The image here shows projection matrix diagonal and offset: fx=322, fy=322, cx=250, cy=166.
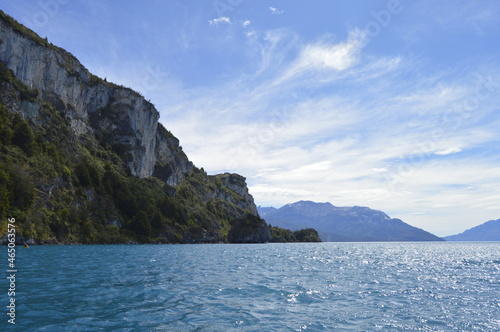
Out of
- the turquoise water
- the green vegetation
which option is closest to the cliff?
the green vegetation

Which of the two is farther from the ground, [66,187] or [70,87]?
[70,87]

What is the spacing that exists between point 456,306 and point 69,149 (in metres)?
A: 149

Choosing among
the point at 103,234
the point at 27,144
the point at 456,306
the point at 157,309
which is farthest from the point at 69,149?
the point at 456,306

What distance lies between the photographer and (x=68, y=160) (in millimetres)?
133125

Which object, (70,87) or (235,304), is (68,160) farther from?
(235,304)

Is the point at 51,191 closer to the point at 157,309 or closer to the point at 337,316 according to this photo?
the point at 157,309

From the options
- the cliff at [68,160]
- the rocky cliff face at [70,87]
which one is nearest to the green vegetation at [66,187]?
the cliff at [68,160]

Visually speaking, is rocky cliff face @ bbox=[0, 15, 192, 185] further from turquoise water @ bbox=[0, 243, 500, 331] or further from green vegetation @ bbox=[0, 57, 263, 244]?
turquoise water @ bbox=[0, 243, 500, 331]

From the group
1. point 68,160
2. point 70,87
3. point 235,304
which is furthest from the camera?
point 70,87

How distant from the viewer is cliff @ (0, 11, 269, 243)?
9844 cm

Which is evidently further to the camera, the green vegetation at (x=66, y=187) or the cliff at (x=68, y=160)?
the cliff at (x=68, y=160)

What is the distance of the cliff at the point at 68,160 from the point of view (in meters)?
98.4

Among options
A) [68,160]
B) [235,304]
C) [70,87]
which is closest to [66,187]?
[68,160]

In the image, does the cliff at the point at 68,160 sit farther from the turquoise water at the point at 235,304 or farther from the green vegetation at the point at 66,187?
the turquoise water at the point at 235,304
